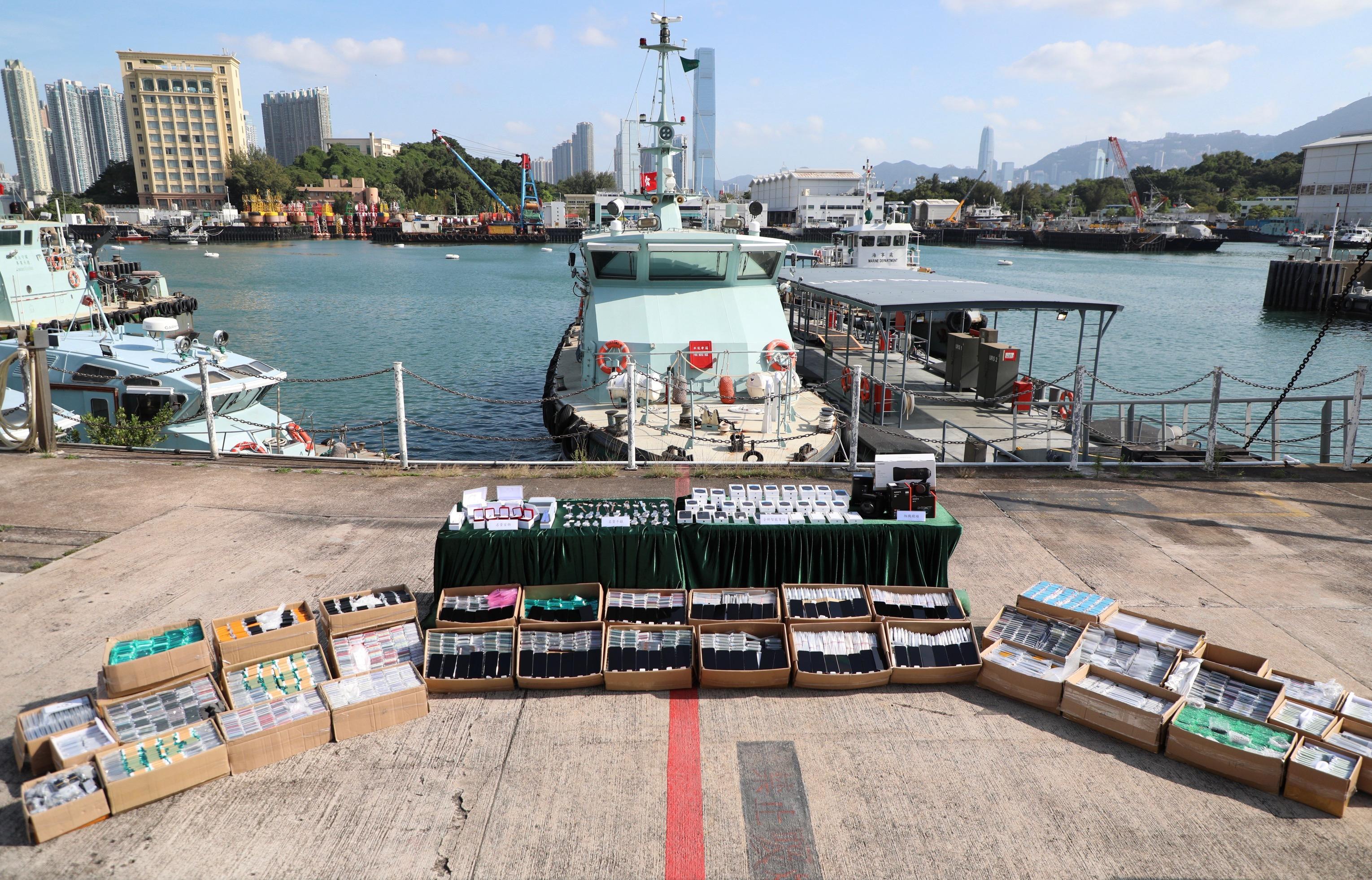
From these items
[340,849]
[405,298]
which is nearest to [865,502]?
[340,849]

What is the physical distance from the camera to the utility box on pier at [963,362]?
17.8 m

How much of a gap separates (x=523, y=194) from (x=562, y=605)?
14738 centimetres

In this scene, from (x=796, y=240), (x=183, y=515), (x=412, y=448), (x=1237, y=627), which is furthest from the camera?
(x=796, y=240)

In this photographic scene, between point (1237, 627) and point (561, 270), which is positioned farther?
point (561, 270)

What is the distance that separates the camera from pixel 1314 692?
528 centimetres

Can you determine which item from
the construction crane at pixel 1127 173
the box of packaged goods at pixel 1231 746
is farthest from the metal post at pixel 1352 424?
the construction crane at pixel 1127 173

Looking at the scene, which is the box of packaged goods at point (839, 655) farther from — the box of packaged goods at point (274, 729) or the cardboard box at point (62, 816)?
the cardboard box at point (62, 816)

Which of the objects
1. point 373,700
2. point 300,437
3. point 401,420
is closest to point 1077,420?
point 401,420

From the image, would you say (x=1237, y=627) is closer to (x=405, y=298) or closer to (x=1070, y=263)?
(x=405, y=298)

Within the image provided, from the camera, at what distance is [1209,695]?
17.7ft

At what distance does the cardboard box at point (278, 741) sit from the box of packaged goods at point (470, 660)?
2.40ft

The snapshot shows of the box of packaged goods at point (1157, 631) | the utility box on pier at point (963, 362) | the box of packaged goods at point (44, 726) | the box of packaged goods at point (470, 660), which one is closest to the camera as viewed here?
the box of packaged goods at point (44, 726)

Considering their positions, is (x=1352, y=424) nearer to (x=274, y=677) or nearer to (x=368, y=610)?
(x=368, y=610)

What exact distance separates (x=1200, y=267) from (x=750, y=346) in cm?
9057
